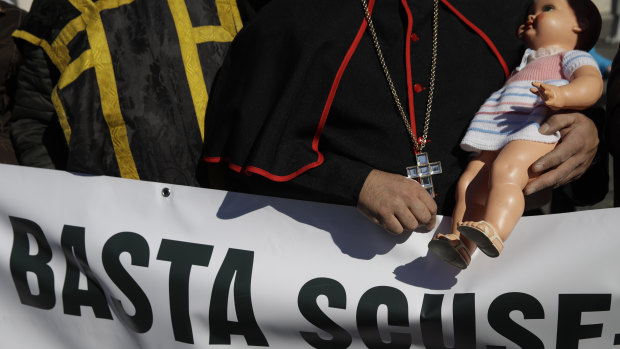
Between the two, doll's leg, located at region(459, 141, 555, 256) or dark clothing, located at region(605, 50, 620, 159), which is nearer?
doll's leg, located at region(459, 141, 555, 256)

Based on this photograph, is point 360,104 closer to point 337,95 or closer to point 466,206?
point 337,95

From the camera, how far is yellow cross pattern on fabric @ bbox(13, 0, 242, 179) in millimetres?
2262

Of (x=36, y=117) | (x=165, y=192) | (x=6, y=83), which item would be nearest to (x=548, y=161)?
(x=165, y=192)

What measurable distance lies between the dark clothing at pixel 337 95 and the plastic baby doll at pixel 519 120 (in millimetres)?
98

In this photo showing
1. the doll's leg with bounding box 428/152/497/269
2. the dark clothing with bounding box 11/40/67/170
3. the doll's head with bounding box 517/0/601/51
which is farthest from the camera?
the dark clothing with bounding box 11/40/67/170

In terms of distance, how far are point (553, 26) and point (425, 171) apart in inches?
23.1

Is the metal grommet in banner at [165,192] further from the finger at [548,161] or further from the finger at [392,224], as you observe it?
the finger at [548,161]

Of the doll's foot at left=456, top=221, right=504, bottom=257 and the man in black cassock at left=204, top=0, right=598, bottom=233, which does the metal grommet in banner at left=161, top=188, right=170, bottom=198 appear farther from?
the doll's foot at left=456, top=221, right=504, bottom=257

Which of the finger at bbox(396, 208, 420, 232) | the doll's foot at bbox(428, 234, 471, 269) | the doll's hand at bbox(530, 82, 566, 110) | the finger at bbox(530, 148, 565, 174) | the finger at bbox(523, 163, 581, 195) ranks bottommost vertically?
the doll's foot at bbox(428, 234, 471, 269)

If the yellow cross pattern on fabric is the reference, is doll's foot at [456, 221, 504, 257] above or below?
below

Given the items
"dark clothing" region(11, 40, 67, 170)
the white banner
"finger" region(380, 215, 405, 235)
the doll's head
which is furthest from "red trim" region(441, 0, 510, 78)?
"dark clothing" region(11, 40, 67, 170)

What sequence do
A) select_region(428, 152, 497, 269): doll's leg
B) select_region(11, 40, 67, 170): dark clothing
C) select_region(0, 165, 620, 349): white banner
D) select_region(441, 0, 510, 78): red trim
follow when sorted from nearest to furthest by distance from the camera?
select_region(428, 152, 497, 269): doll's leg
select_region(0, 165, 620, 349): white banner
select_region(441, 0, 510, 78): red trim
select_region(11, 40, 67, 170): dark clothing

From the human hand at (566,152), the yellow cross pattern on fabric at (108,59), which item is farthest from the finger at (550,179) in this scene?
the yellow cross pattern on fabric at (108,59)

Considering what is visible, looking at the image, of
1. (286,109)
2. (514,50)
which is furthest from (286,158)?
(514,50)
